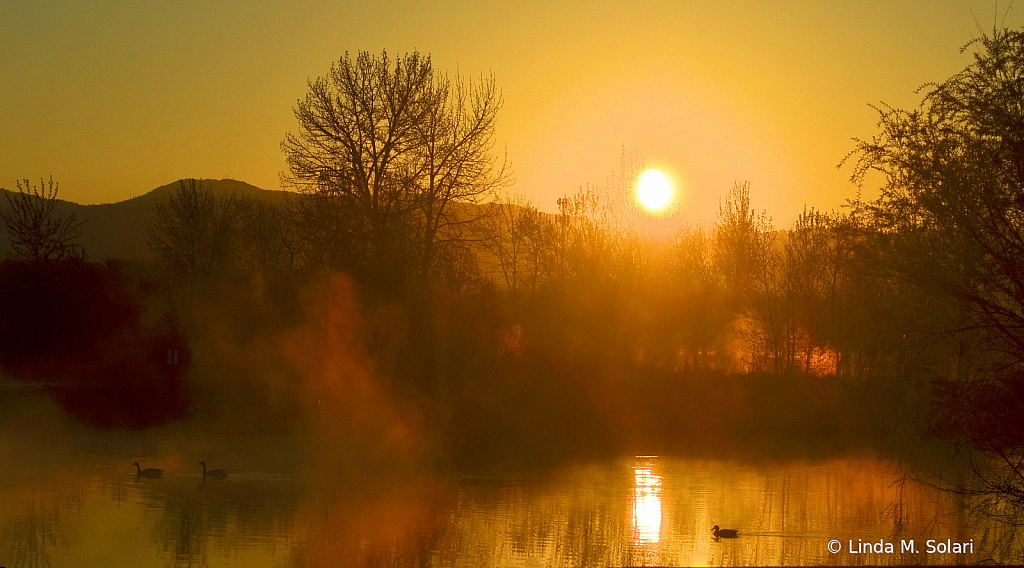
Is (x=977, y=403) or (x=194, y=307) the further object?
(x=194, y=307)

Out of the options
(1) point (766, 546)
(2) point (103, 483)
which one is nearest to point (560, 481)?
A: (1) point (766, 546)

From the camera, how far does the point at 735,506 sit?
20203 millimetres

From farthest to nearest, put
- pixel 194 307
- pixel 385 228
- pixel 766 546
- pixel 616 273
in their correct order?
pixel 616 273 → pixel 194 307 → pixel 385 228 → pixel 766 546

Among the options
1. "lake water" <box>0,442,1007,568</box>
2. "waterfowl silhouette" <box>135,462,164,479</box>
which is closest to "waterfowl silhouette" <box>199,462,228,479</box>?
"lake water" <box>0,442,1007,568</box>

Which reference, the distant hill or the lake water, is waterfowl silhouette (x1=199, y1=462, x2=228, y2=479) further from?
the distant hill

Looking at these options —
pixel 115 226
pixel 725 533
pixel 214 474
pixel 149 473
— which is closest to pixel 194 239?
pixel 149 473

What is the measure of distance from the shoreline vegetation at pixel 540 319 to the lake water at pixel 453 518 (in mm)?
2081

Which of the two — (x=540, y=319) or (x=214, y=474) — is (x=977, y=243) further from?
(x=540, y=319)

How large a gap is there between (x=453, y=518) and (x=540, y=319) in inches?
855

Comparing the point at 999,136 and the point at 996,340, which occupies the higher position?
the point at 999,136

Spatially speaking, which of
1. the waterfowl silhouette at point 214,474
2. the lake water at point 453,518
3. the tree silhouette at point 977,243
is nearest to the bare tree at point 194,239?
the lake water at point 453,518

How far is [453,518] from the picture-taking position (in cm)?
1823

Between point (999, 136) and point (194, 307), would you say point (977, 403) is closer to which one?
point (999, 136)

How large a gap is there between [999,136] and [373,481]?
15977 millimetres
